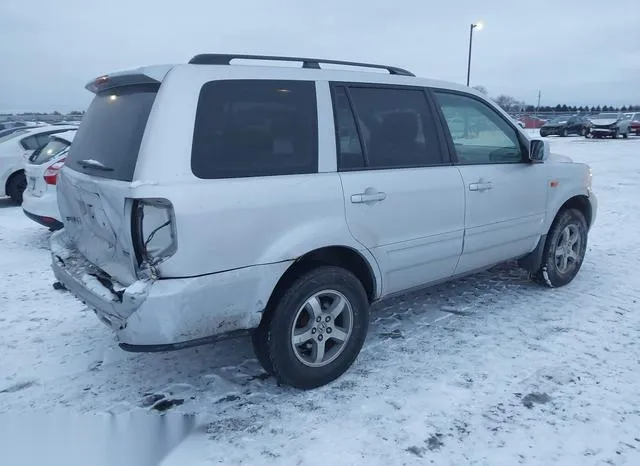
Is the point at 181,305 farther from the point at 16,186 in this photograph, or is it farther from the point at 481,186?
the point at 16,186

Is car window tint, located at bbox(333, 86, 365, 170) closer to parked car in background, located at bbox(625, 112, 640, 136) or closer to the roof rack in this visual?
the roof rack

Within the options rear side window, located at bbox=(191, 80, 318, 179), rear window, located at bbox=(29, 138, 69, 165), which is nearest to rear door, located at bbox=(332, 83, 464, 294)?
rear side window, located at bbox=(191, 80, 318, 179)

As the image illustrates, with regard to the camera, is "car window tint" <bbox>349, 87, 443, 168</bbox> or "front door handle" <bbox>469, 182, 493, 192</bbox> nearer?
"car window tint" <bbox>349, 87, 443, 168</bbox>

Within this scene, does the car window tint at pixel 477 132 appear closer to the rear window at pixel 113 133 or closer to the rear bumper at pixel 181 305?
the rear bumper at pixel 181 305

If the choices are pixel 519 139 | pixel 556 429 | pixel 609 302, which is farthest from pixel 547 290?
pixel 556 429

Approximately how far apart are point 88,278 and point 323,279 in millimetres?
1405

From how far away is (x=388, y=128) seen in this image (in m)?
3.57

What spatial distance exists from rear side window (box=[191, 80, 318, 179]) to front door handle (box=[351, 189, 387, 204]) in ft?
1.06

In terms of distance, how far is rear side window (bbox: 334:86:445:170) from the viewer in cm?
331

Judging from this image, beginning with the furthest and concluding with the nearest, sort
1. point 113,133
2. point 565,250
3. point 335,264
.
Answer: point 565,250
point 335,264
point 113,133

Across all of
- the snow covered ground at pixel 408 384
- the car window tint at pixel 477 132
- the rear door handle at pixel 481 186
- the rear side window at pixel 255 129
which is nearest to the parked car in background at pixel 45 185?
the snow covered ground at pixel 408 384

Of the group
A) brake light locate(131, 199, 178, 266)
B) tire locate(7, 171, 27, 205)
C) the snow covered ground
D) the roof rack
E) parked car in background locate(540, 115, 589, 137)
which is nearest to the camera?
brake light locate(131, 199, 178, 266)

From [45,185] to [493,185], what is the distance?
557 cm

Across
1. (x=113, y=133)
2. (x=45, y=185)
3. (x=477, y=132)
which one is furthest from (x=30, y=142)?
(x=477, y=132)
